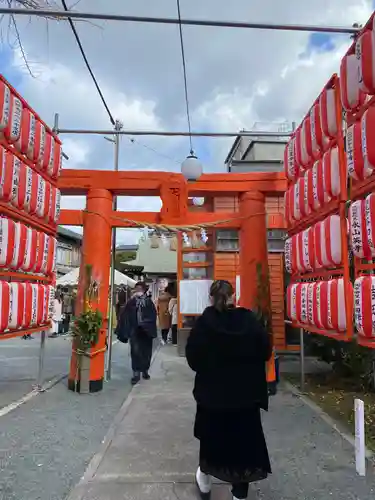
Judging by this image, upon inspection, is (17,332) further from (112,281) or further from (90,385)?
(112,281)

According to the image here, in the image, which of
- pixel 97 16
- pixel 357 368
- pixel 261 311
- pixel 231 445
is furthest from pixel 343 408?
pixel 97 16

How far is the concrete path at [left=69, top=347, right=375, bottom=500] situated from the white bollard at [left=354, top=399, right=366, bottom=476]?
3.9 inches

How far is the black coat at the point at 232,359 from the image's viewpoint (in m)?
3.05

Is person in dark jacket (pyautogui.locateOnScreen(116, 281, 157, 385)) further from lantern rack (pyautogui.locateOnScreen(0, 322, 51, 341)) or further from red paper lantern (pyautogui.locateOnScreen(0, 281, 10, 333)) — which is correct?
red paper lantern (pyautogui.locateOnScreen(0, 281, 10, 333))

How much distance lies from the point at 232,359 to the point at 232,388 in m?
0.20

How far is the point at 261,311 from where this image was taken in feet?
24.2

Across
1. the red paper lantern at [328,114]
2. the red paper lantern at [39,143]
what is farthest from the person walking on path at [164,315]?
the red paper lantern at [328,114]

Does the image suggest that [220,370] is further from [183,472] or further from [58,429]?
[58,429]

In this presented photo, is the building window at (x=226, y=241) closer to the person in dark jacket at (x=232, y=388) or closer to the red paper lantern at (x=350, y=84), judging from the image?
the red paper lantern at (x=350, y=84)

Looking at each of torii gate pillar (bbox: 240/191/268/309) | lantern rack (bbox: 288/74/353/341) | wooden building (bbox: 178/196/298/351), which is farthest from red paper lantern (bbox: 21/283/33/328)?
wooden building (bbox: 178/196/298/351)

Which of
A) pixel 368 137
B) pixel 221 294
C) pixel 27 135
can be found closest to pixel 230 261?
pixel 27 135

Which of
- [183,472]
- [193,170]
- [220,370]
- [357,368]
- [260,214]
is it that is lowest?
[183,472]

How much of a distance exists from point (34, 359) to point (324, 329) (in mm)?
8246

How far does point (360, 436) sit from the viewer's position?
367 centimetres
